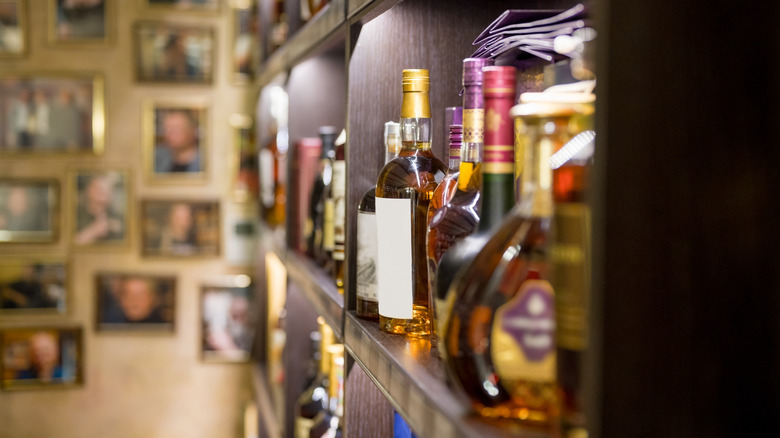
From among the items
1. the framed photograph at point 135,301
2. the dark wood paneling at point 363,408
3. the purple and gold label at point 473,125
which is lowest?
the framed photograph at point 135,301

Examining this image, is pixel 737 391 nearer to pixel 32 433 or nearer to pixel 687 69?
pixel 687 69

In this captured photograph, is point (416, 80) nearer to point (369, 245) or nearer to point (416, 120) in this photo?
point (416, 120)

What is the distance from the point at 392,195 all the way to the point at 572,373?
479 millimetres

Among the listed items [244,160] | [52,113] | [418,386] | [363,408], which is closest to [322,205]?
[363,408]

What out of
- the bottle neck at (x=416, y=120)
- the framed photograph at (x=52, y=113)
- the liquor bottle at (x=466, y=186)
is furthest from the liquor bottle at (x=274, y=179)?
the liquor bottle at (x=466, y=186)

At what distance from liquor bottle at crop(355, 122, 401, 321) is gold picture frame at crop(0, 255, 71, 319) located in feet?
8.32

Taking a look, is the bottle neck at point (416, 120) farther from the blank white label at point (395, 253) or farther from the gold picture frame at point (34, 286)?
the gold picture frame at point (34, 286)

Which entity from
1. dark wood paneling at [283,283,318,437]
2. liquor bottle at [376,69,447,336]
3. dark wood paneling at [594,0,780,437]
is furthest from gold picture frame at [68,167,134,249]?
dark wood paneling at [594,0,780,437]

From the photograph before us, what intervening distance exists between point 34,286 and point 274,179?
1.30 meters

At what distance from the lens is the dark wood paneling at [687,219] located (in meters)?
0.48

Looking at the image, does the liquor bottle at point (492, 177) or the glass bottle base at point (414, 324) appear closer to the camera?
the liquor bottle at point (492, 177)

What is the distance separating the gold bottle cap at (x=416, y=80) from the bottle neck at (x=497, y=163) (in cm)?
27

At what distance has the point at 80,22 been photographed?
3.26 m

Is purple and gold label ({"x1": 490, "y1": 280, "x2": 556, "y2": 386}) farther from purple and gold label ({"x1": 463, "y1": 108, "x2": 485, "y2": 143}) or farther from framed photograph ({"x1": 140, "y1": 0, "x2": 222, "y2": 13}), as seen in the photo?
framed photograph ({"x1": 140, "y1": 0, "x2": 222, "y2": 13})
